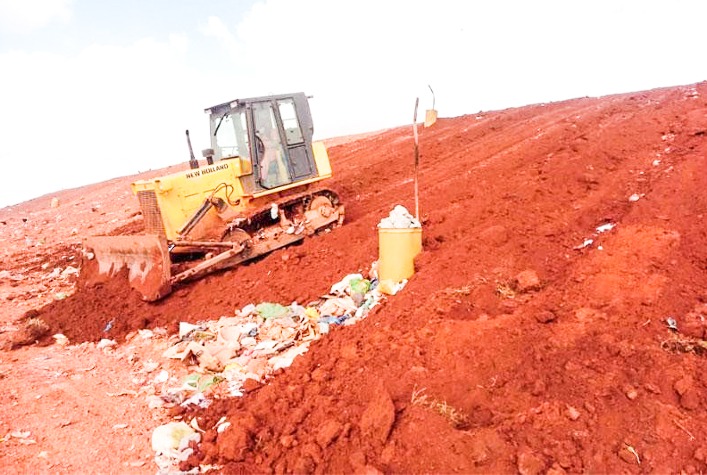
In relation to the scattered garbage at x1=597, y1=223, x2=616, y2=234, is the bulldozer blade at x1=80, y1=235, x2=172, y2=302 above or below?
above

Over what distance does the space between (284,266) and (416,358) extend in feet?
11.8

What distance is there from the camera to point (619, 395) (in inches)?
140

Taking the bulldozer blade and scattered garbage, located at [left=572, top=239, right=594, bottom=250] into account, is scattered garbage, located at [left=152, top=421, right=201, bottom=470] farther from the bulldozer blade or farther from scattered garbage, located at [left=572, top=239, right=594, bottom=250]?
scattered garbage, located at [left=572, top=239, right=594, bottom=250]

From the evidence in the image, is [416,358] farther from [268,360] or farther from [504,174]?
[504,174]

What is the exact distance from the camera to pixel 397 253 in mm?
6109

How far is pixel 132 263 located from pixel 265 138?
114 inches

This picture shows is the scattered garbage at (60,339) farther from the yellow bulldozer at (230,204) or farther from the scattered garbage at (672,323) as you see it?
the scattered garbage at (672,323)

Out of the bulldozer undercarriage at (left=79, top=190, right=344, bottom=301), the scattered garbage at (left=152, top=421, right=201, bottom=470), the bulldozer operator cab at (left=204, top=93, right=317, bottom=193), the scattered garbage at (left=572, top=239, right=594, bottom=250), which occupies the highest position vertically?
the bulldozer operator cab at (left=204, top=93, right=317, bottom=193)

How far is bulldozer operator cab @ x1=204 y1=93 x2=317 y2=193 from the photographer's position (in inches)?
333

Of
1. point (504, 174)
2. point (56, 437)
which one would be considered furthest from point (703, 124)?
point (56, 437)

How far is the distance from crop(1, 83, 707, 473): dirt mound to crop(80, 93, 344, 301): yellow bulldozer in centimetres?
42

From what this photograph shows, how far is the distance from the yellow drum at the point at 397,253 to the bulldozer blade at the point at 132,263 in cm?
297

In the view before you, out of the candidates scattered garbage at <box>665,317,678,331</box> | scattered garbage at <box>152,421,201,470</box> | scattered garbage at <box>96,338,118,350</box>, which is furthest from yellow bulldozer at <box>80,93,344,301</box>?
scattered garbage at <box>665,317,678,331</box>

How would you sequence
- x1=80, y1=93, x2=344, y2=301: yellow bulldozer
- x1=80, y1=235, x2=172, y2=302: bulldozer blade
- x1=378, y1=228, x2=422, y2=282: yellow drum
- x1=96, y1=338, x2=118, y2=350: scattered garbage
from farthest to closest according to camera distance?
x1=80, y1=93, x2=344, y2=301: yellow bulldozer, x1=80, y1=235, x2=172, y2=302: bulldozer blade, x1=96, y1=338, x2=118, y2=350: scattered garbage, x1=378, y1=228, x2=422, y2=282: yellow drum
